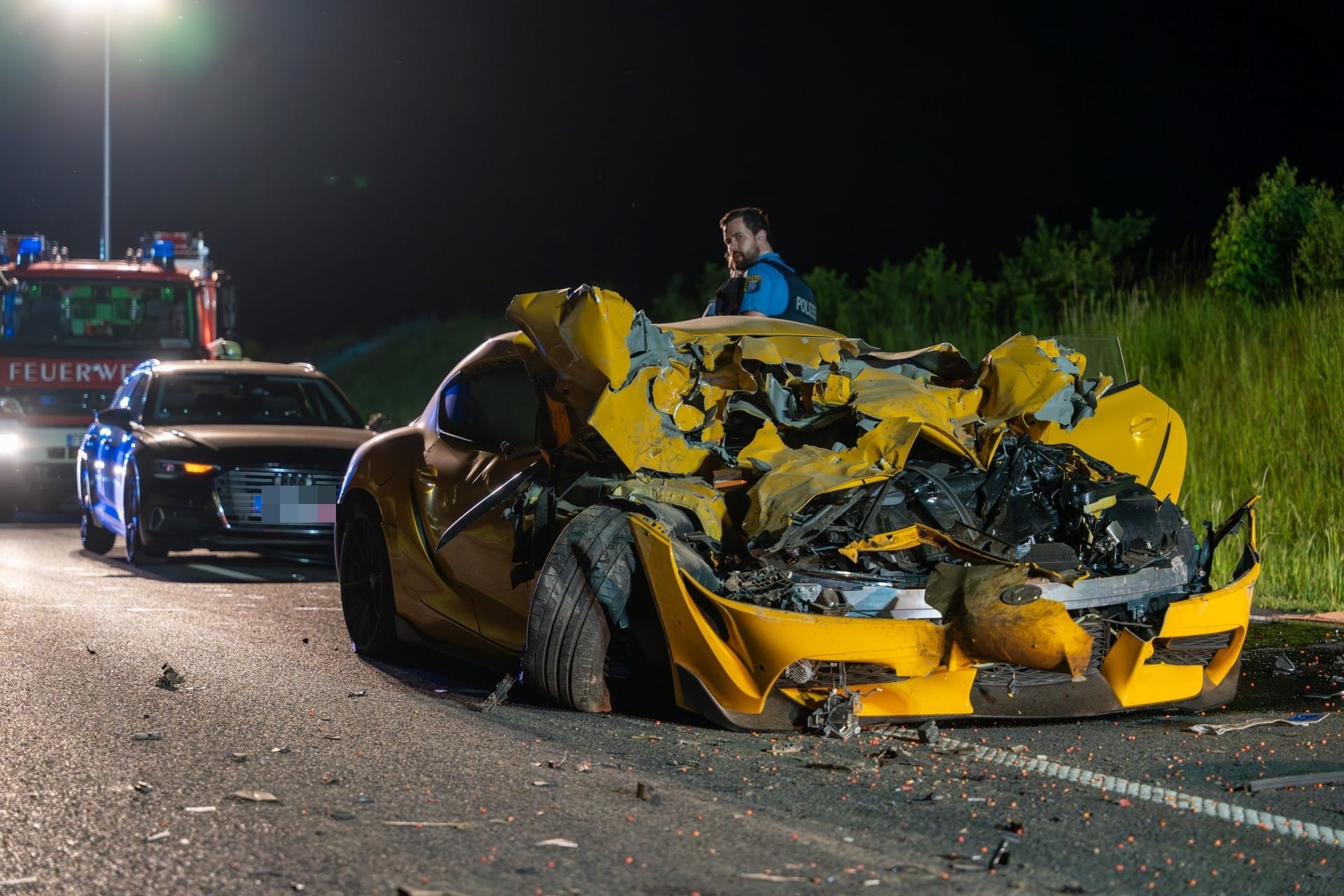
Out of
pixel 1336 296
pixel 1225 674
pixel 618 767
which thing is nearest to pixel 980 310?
pixel 1336 296

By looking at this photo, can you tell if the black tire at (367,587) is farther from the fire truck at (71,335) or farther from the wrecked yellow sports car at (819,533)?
the fire truck at (71,335)

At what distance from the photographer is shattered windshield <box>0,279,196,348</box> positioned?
54.4 ft

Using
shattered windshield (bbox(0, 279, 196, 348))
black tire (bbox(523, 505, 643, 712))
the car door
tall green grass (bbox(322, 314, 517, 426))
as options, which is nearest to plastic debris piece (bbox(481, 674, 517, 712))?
the car door

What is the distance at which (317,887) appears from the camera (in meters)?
3.83

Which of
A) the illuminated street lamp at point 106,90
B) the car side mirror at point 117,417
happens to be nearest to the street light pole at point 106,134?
the illuminated street lamp at point 106,90

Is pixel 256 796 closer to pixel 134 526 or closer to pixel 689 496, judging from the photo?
pixel 689 496

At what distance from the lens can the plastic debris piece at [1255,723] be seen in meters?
5.70

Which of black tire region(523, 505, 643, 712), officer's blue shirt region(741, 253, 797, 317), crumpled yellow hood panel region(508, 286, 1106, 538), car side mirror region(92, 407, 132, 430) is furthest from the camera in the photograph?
car side mirror region(92, 407, 132, 430)

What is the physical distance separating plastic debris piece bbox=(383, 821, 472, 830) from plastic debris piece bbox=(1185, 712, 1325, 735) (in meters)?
2.64

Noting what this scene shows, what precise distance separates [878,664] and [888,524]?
2.24 feet

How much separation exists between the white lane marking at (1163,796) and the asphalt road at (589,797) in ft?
0.05

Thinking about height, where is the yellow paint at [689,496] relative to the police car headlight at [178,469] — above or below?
above

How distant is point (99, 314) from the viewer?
1686 centimetres

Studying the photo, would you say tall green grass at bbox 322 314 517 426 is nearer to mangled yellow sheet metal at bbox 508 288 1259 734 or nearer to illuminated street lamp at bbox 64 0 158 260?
illuminated street lamp at bbox 64 0 158 260
